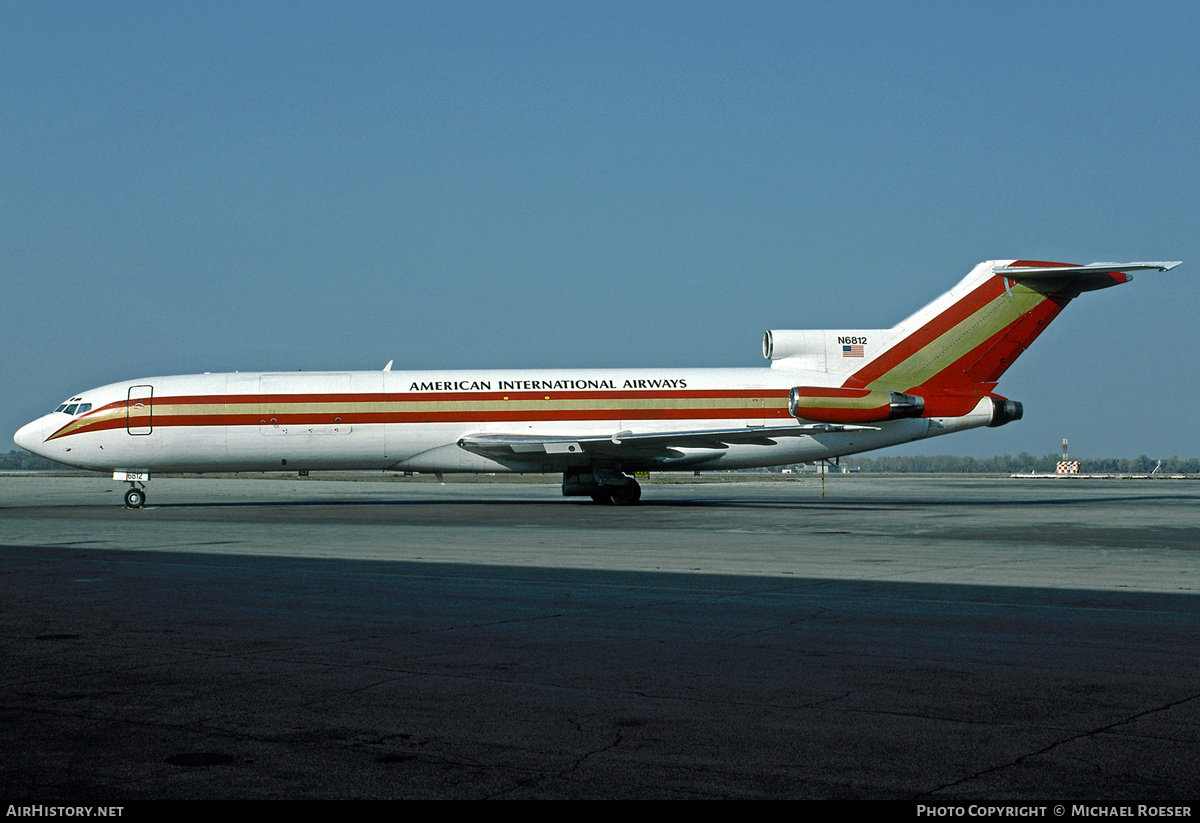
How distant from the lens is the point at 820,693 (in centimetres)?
651

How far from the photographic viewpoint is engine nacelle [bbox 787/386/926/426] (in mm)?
31344

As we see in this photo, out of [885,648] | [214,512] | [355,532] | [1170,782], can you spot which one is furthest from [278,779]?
[214,512]

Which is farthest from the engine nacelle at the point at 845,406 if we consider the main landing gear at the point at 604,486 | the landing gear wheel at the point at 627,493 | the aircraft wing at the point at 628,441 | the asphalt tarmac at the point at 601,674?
the asphalt tarmac at the point at 601,674

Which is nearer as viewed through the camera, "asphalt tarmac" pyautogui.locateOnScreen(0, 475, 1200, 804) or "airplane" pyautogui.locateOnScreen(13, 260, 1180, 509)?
"asphalt tarmac" pyautogui.locateOnScreen(0, 475, 1200, 804)

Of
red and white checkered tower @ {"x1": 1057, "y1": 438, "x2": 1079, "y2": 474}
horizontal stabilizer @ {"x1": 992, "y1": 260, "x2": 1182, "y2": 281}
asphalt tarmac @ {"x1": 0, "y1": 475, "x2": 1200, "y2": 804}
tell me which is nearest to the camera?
asphalt tarmac @ {"x1": 0, "y1": 475, "x2": 1200, "y2": 804}

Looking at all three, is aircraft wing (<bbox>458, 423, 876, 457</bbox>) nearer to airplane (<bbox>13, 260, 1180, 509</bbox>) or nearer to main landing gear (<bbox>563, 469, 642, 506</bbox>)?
airplane (<bbox>13, 260, 1180, 509</bbox>)

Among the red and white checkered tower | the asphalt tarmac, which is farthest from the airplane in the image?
the red and white checkered tower

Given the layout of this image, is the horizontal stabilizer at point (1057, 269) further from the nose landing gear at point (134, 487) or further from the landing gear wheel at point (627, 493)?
the nose landing gear at point (134, 487)

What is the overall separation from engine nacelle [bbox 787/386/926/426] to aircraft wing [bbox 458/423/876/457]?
35 centimetres

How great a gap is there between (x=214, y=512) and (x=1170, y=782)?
27109mm

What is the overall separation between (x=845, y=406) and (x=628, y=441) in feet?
22.0

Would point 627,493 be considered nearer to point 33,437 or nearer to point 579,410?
point 579,410

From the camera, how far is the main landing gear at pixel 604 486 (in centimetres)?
3166

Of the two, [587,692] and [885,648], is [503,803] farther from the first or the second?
Answer: [885,648]
